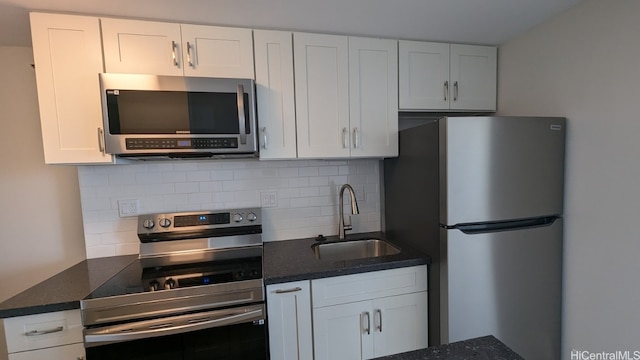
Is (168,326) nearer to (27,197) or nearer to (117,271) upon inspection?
(117,271)

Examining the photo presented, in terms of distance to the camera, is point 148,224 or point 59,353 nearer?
point 59,353

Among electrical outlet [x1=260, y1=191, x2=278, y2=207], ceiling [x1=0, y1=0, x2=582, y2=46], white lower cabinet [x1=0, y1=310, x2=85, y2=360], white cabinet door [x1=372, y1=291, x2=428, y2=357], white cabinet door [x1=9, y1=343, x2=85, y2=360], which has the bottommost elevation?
white cabinet door [x1=372, y1=291, x2=428, y2=357]

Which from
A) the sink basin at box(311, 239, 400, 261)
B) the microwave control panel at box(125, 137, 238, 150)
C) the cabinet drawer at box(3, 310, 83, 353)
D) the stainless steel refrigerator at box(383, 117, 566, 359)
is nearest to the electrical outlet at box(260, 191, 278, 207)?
the sink basin at box(311, 239, 400, 261)

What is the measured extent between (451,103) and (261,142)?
132 centimetres

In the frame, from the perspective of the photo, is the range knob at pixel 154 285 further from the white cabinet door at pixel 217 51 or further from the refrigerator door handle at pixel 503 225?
the refrigerator door handle at pixel 503 225

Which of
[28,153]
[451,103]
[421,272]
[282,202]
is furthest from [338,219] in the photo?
[28,153]

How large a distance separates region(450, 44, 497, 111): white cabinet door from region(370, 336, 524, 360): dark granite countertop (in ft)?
5.03

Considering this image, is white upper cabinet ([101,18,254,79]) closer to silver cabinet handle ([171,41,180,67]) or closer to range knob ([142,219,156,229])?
silver cabinet handle ([171,41,180,67])

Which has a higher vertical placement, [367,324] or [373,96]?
[373,96]

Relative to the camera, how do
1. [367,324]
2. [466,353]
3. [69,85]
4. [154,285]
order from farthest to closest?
1. [367,324]
2. [69,85]
3. [154,285]
4. [466,353]

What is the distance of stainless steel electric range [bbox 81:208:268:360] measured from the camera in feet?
3.85

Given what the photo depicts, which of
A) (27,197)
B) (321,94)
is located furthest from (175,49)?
(27,197)

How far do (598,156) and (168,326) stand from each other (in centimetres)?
223

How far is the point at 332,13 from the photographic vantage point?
1482 mm
